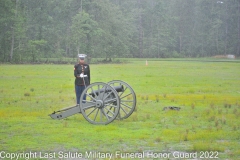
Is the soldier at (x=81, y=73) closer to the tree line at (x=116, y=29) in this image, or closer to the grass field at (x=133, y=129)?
the grass field at (x=133, y=129)

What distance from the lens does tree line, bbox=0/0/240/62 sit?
7019 cm

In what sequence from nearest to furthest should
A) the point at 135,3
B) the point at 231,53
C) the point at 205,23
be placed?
the point at 231,53 → the point at 205,23 → the point at 135,3

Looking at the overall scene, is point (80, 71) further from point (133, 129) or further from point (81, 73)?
point (133, 129)

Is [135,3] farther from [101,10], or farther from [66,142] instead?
[66,142]

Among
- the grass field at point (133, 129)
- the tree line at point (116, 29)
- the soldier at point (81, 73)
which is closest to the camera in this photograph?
the grass field at point (133, 129)

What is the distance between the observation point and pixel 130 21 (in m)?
103

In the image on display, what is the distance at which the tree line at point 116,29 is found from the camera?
70.2 meters

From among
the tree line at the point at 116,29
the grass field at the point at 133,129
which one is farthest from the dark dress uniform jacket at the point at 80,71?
the tree line at the point at 116,29

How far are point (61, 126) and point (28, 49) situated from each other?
55922 millimetres

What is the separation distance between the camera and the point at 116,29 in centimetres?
8375

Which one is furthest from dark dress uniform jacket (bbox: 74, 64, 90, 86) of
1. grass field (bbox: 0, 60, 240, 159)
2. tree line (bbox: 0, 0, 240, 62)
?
tree line (bbox: 0, 0, 240, 62)

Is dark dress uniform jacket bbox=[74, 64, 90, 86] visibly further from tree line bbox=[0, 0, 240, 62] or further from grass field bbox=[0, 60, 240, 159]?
tree line bbox=[0, 0, 240, 62]

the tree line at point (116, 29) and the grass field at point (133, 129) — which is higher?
the tree line at point (116, 29)

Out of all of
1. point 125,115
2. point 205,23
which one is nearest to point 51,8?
point 205,23
